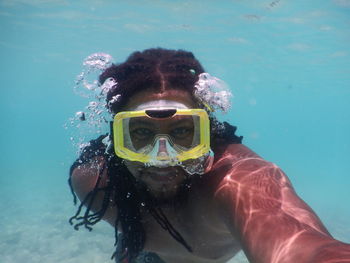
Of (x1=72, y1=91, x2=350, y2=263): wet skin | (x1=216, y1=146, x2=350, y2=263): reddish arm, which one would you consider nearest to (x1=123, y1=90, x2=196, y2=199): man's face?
(x1=72, y1=91, x2=350, y2=263): wet skin

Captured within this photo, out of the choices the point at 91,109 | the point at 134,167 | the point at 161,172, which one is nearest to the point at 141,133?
the point at 134,167

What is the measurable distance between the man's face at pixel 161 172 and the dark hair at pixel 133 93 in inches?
2.8

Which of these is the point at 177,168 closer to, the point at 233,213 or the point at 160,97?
the point at 160,97

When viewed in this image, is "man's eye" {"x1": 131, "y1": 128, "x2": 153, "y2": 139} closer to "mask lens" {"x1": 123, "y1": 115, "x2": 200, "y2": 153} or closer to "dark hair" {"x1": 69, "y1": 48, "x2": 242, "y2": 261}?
"mask lens" {"x1": 123, "y1": 115, "x2": 200, "y2": 153}

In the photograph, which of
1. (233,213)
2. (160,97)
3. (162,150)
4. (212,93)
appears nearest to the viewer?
(233,213)

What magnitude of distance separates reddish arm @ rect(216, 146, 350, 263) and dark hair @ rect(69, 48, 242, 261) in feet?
2.79

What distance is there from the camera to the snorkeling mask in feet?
10.4

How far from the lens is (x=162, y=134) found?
329 centimetres

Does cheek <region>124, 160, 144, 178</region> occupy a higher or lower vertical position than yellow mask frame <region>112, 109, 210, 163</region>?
lower

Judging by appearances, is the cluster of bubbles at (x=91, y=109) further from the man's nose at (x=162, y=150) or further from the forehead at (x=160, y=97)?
the man's nose at (x=162, y=150)

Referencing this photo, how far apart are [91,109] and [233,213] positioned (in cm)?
249

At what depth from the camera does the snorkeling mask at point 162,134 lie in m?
3.16

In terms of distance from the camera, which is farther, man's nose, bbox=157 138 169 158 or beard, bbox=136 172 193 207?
beard, bbox=136 172 193 207

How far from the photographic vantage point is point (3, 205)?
20.1 m
